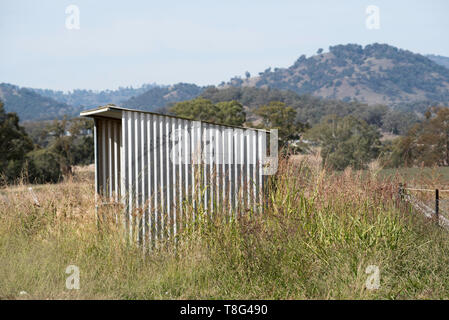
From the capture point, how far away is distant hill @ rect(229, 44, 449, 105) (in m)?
158

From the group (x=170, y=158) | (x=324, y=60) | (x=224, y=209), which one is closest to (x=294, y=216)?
(x=224, y=209)

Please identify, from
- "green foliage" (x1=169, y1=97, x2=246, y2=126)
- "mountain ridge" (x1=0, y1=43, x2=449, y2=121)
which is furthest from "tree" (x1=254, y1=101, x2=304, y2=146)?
"mountain ridge" (x1=0, y1=43, x2=449, y2=121)

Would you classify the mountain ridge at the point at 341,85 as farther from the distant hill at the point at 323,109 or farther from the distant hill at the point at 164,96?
the distant hill at the point at 323,109

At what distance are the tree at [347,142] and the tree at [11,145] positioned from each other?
88.9 feet

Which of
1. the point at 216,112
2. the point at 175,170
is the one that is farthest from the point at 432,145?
the point at 175,170

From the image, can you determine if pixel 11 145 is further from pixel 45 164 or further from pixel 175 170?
pixel 175 170

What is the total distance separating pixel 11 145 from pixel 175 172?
126 ft

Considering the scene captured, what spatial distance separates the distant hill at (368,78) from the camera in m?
158

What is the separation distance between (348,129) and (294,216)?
47717 millimetres

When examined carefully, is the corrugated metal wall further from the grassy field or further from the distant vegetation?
the distant vegetation

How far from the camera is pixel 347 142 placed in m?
46.4

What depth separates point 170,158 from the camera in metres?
6.89
